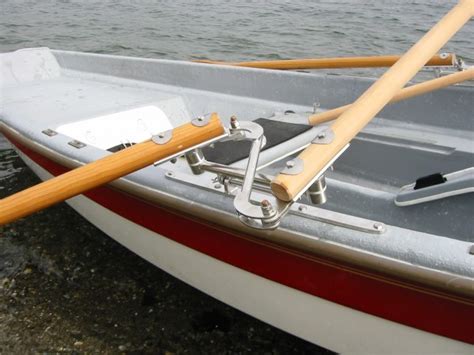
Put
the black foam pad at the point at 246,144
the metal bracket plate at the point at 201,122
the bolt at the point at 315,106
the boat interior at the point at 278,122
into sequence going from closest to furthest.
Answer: the metal bracket plate at the point at 201,122 → the boat interior at the point at 278,122 → the black foam pad at the point at 246,144 → the bolt at the point at 315,106

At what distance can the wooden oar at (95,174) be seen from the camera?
5.57ft

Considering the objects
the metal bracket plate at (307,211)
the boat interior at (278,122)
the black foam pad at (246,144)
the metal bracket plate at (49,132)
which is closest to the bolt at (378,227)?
the metal bracket plate at (307,211)

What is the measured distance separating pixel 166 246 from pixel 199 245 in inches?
12.9

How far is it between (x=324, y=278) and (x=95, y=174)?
103cm

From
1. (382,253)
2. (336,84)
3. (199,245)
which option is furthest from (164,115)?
(382,253)

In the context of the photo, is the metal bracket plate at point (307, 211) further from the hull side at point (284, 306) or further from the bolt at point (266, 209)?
the hull side at point (284, 306)

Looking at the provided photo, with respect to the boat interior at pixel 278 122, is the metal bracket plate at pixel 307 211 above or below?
above

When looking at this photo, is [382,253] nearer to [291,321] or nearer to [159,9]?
[291,321]

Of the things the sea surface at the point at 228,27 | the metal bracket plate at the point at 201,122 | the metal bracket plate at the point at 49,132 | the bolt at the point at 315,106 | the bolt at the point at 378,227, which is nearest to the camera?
the bolt at the point at 378,227

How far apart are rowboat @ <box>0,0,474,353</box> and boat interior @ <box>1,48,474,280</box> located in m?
0.01

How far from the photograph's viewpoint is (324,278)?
1.73 meters

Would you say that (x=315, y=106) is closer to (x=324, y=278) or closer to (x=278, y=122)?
(x=278, y=122)

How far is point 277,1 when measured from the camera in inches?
472

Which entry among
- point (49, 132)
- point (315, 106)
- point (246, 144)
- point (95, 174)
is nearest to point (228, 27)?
point (315, 106)
